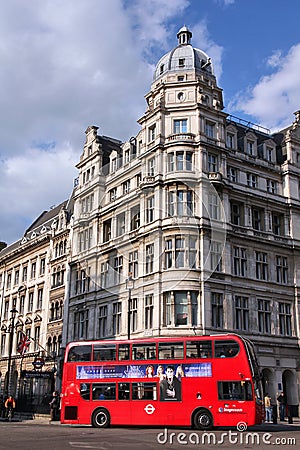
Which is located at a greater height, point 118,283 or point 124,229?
point 124,229

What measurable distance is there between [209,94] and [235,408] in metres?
29.0

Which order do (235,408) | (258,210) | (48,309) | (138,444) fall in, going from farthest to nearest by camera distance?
1. (48,309)
2. (258,210)
3. (235,408)
4. (138,444)

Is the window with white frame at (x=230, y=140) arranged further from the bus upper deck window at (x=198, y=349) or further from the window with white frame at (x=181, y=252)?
the bus upper deck window at (x=198, y=349)

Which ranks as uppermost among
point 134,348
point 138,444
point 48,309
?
point 48,309

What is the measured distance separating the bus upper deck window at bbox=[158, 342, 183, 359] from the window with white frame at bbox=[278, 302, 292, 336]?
20937 mm

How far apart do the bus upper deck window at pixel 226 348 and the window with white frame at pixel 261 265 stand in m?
20.3

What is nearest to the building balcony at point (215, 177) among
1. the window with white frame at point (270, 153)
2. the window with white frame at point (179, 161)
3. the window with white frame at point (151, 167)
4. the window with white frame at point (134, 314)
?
the window with white frame at point (179, 161)

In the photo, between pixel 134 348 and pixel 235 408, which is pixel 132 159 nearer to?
pixel 134 348

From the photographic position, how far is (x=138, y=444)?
1800 cm

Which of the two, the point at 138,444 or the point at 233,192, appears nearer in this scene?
the point at 138,444

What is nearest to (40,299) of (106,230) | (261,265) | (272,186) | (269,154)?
(106,230)

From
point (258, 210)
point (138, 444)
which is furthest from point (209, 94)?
point (138, 444)

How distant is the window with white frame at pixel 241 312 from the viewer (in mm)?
41781

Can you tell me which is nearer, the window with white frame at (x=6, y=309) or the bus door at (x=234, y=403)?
→ the bus door at (x=234, y=403)
